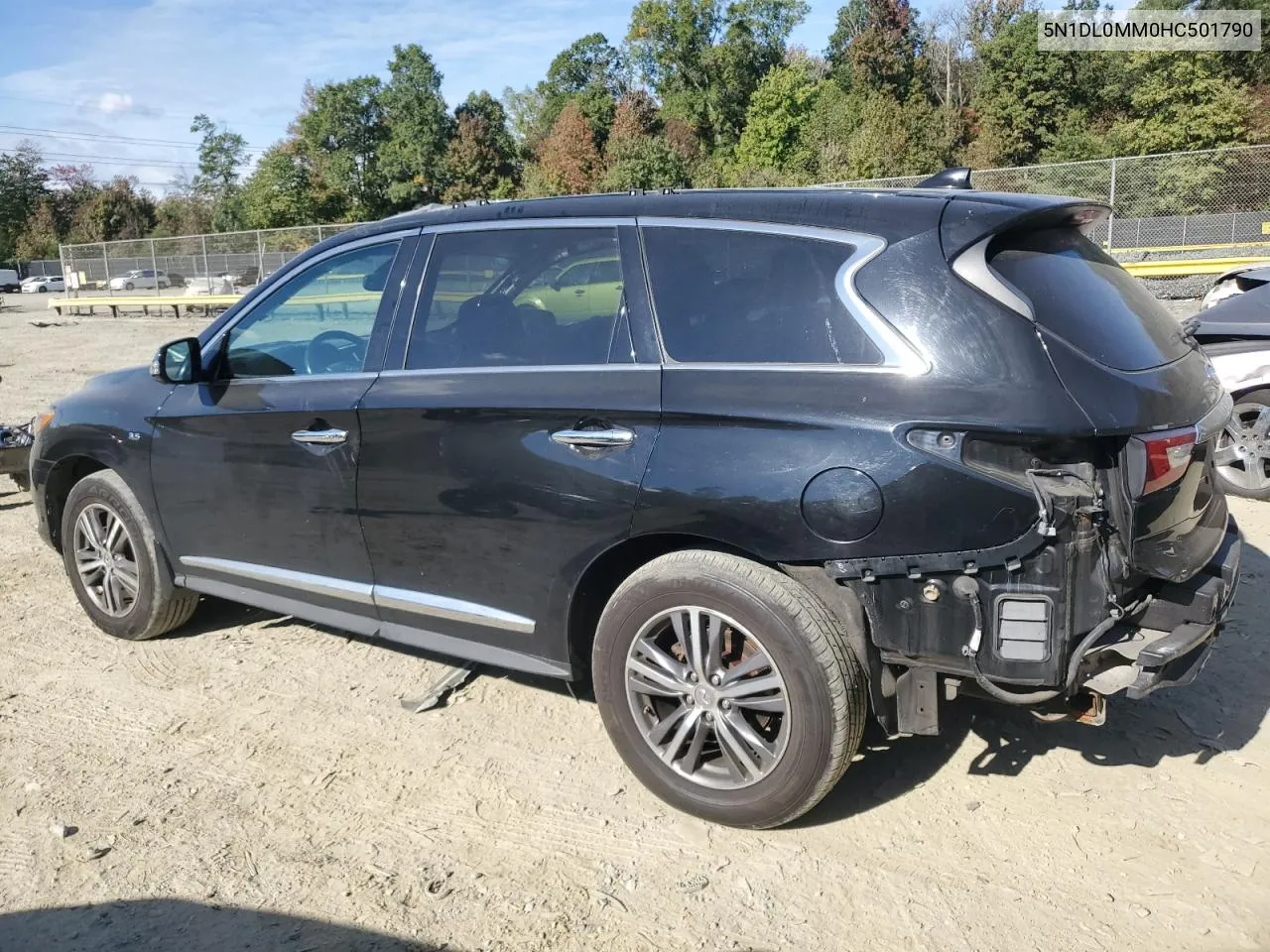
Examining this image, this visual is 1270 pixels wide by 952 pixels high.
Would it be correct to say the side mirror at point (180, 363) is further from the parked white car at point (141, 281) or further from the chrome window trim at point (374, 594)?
the parked white car at point (141, 281)

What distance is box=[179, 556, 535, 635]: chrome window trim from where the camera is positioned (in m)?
3.61

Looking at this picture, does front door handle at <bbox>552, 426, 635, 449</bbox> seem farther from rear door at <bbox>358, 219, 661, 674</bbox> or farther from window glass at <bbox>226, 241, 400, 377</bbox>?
window glass at <bbox>226, 241, 400, 377</bbox>

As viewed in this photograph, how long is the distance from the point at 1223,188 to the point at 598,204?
18834 millimetres

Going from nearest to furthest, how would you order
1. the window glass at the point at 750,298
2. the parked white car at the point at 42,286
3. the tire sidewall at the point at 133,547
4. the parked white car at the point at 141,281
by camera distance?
1. the window glass at the point at 750,298
2. the tire sidewall at the point at 133,547
3. the parked white car at the point at 141,281
4. the parked white car at the point at 42,286

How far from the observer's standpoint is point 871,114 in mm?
45031

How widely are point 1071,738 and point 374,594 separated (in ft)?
8.77

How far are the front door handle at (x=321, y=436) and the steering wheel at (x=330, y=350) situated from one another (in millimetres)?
269

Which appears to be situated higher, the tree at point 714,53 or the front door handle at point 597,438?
the tree at point 714,53

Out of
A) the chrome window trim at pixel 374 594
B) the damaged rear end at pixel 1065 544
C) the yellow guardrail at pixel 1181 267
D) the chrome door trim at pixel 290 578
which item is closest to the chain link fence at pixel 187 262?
the yellow guardrail at pixel 1181 267

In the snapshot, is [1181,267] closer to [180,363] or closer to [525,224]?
[525,224]

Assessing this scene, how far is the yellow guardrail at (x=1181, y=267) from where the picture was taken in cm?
1573

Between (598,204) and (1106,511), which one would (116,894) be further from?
(1106,511)

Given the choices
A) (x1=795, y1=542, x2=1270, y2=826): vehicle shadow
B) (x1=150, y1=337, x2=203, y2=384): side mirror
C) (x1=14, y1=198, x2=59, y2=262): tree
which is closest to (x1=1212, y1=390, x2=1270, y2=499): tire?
(x1=795, y1=542, x2=1270, y2=826): vehicle shadow

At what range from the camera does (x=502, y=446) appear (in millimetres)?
3461
